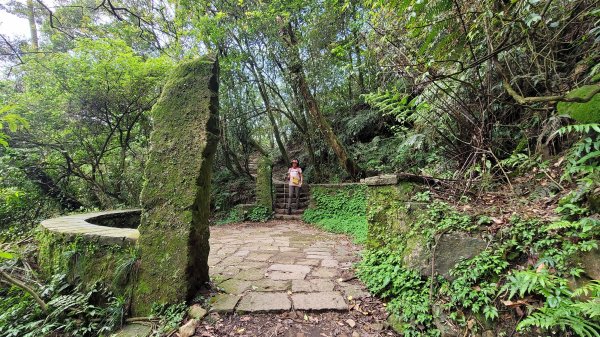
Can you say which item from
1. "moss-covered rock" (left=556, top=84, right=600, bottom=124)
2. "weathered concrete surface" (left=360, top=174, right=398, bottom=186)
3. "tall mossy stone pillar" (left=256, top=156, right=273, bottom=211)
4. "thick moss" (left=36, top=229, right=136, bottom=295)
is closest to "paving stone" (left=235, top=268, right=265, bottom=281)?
"thick moss" (left=36, top=229, right=136, bottom=295)

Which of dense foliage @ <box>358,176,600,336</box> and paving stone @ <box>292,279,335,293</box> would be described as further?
paving stone @ <box>292,279,335,293</box>

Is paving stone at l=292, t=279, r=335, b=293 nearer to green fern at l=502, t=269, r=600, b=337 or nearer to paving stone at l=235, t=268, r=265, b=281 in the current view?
paving stone at l=235, t=268, r=265, b=281

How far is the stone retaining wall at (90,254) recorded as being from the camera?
8.09ft

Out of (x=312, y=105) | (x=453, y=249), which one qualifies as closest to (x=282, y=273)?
(x=453, y=249)

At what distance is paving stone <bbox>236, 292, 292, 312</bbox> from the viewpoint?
Result: 2.27 m

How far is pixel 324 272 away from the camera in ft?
10.2

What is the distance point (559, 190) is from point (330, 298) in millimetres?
2153

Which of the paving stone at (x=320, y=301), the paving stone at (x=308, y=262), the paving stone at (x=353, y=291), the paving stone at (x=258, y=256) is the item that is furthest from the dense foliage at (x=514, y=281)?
the paving stone at (x=258, y=256)

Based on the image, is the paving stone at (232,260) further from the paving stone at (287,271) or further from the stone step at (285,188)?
the stone step at (285,188)

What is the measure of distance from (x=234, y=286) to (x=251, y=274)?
0.36m

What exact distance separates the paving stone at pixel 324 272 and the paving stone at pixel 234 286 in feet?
2.62

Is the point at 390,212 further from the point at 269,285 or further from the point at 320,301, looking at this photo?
the point at 269,285

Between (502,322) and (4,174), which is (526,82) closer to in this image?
(502,322)

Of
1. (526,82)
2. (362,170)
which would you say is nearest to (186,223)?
(526,82)
